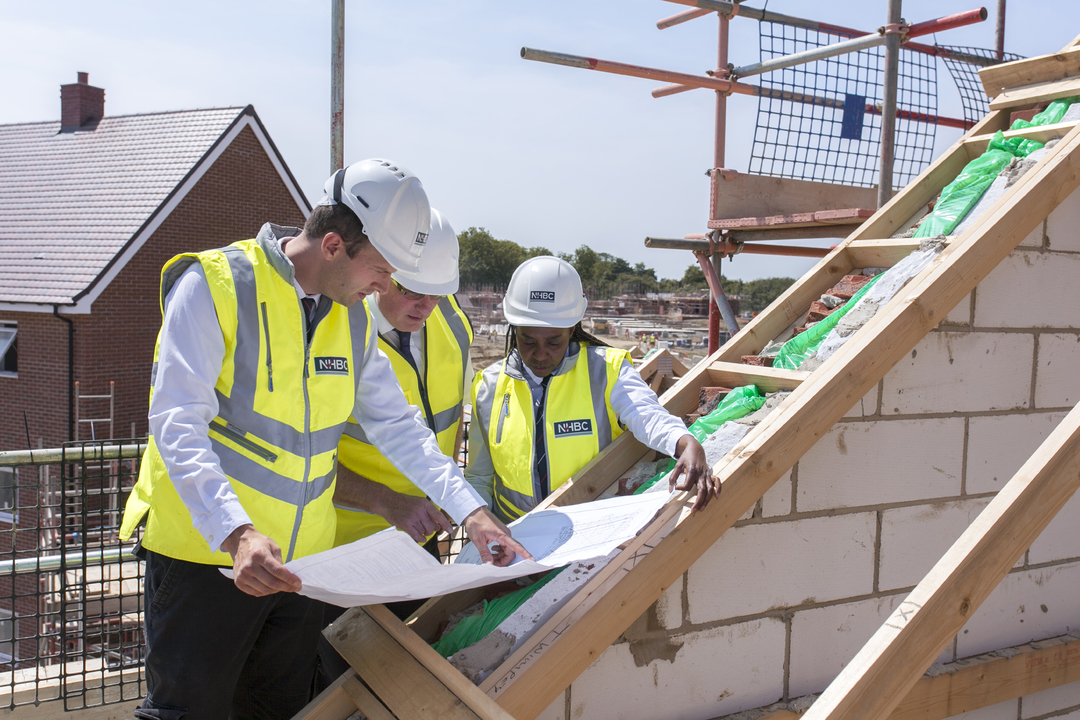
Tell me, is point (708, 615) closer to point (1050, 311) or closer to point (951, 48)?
point (1050, 311)

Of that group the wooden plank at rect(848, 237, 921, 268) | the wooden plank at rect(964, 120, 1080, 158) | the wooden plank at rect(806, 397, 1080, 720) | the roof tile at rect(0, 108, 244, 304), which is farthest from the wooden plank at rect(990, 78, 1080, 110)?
the roof tile at rect(0, 108, 244, 304)

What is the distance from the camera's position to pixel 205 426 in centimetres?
195

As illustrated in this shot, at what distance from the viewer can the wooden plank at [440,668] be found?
6.07 ft

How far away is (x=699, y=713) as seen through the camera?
2740 mm

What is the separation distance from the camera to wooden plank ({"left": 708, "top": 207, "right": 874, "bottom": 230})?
5.74 m

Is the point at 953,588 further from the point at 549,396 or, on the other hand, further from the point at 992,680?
the point at 992,680

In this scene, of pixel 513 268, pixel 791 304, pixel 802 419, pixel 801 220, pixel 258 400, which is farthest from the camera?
pixel 513 268

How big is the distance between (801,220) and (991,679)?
3.73 meters

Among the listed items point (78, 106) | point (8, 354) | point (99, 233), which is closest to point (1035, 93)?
point (99, 233)

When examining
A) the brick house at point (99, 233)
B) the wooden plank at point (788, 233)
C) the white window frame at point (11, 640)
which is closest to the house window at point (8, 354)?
the brick house at point (99, 233)

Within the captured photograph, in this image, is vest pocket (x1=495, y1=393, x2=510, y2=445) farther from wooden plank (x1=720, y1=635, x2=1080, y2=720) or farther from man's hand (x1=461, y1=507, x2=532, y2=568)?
wooden plank (x1=720, y1=635, x2=1080, y2=720)

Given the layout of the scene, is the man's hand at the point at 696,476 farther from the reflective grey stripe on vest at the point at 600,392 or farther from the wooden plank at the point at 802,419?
the reflective grey stripe on vest at the point at 600,392

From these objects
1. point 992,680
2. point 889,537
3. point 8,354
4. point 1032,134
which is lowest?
point 992,680

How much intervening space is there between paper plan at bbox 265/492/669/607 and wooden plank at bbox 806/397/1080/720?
653mm
